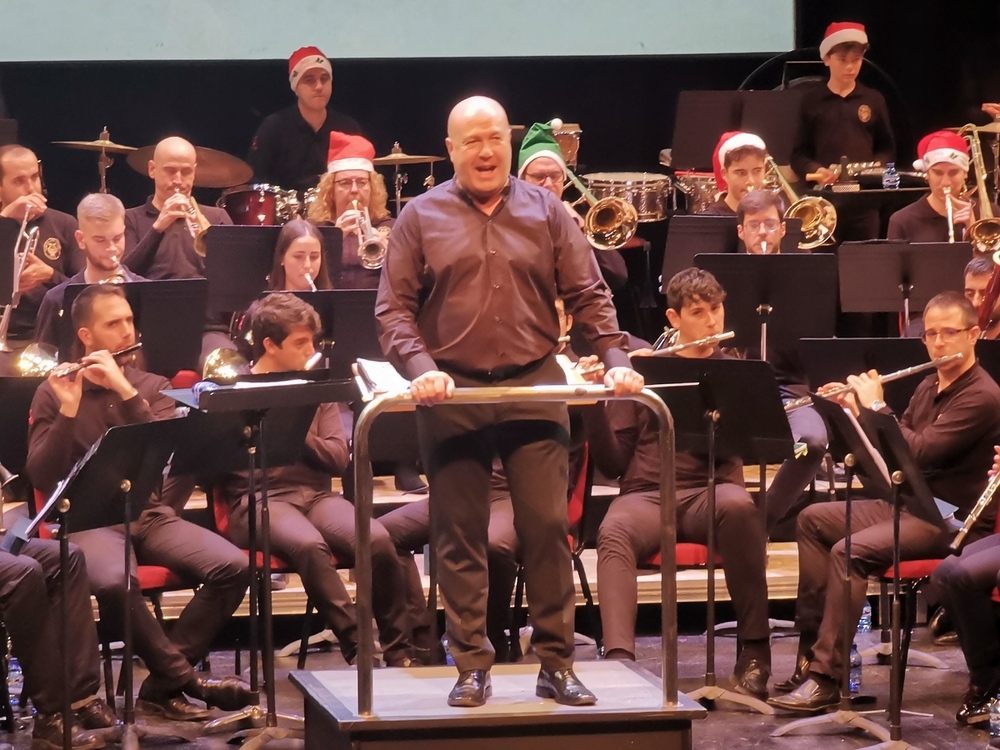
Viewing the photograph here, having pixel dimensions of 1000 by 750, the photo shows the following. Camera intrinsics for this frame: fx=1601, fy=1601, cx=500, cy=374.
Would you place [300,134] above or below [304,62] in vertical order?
below

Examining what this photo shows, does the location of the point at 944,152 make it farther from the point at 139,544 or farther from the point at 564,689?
the point at 564,689

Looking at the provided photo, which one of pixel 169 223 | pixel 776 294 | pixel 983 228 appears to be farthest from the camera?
pixel 983 228

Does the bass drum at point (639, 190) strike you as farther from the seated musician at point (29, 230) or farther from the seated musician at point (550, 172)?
the seated musician at point (29, 230)

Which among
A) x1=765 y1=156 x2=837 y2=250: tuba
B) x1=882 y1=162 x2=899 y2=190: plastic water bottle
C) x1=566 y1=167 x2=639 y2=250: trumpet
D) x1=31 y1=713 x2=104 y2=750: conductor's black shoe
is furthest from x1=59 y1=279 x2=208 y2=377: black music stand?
x1=882 y1=162 x2=899 y2=190: plastic water bottle

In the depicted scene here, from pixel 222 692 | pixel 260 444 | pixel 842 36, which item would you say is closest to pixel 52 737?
pixel 222 692

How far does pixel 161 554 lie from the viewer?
5.20 meters

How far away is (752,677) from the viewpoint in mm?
5383

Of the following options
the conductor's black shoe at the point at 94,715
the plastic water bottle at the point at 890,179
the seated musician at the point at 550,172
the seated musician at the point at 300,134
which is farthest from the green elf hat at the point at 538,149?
the conductor's black shoe at the point at 94,715

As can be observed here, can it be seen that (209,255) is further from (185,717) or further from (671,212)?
(671,212)

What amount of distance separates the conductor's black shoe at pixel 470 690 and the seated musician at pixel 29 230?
11.4 feet

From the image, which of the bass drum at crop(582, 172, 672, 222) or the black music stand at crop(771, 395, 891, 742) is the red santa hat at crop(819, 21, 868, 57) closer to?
the bass drum at crop(582, 172, 672, 222)

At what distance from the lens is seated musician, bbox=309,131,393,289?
7.16m

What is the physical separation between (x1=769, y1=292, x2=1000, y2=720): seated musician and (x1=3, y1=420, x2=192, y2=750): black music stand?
211cm

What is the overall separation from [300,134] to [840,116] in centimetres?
285
